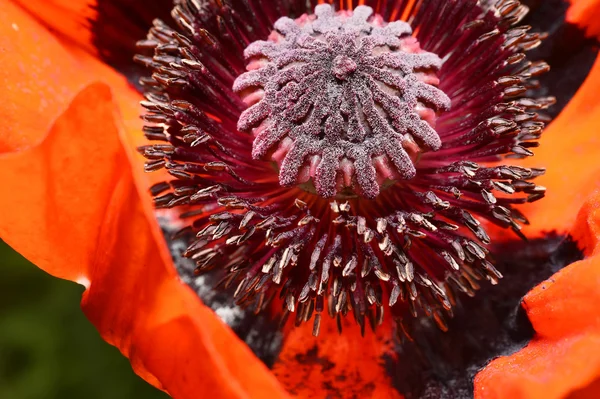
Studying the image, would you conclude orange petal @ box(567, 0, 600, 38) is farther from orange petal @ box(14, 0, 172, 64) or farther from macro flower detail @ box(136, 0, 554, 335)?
orange petal @ box(14, 0, 172, 64)

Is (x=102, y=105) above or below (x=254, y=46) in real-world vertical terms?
below

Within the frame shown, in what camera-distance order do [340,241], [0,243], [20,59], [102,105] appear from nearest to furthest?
[102,105], [340,241], [20,59], [0,243]

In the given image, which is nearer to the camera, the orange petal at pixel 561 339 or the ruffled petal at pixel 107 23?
the orange petal at pixel 561 339

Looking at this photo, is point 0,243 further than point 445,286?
Yes

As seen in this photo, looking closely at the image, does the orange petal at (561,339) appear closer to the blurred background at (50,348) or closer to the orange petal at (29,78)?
the blurred background at (50,348)

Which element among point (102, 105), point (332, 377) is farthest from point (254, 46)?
point (332, 377)

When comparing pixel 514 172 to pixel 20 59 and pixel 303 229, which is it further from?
pixel 20 59

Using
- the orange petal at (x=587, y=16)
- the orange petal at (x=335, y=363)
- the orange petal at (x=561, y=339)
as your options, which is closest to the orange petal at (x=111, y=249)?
the orange petal at (x=335, y=363)
